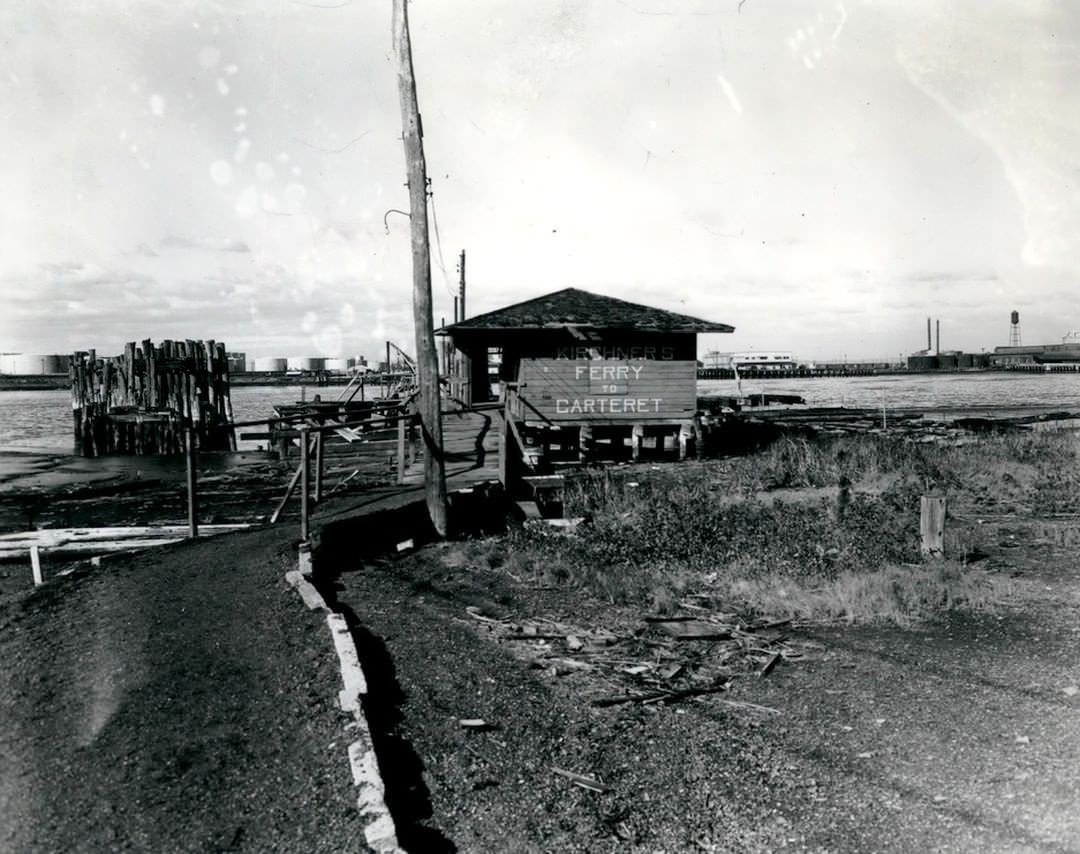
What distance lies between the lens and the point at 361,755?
16.2 feet

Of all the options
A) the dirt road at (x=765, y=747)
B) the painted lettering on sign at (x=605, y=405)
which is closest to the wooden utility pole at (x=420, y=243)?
the dirt road at (x=765, y=747)

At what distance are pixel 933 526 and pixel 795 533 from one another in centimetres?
183

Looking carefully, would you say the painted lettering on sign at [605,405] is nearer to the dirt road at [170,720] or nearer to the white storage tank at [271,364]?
the dirt road at [170,720]

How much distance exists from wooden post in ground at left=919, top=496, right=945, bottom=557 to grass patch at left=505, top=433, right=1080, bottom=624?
0.65 feet

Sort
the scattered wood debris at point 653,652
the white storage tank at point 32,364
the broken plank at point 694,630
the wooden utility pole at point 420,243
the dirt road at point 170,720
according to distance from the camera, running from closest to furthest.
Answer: the dirt road at point 170,720 → the scattered wood debris at point 653,652 → the broken plank at point 694,630 → the wooden utility pole at point 420,243 → the white storage tank at point 32,364

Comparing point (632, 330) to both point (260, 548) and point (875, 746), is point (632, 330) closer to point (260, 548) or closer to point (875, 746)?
point (260, 548)

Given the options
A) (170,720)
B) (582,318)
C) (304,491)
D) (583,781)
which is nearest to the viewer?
(583,781)

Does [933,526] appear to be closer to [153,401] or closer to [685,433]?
[685,433]

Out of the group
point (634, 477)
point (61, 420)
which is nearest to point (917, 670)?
point (634, 477)

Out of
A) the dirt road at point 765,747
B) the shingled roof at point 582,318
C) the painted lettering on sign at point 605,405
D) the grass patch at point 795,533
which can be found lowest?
the dirt road at point 765,747

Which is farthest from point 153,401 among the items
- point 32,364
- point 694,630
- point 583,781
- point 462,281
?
point 32,364

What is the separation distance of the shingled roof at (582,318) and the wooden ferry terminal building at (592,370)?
0.08 feet

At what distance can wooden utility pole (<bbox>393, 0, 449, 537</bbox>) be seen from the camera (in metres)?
10.4

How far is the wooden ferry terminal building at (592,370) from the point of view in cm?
2112
